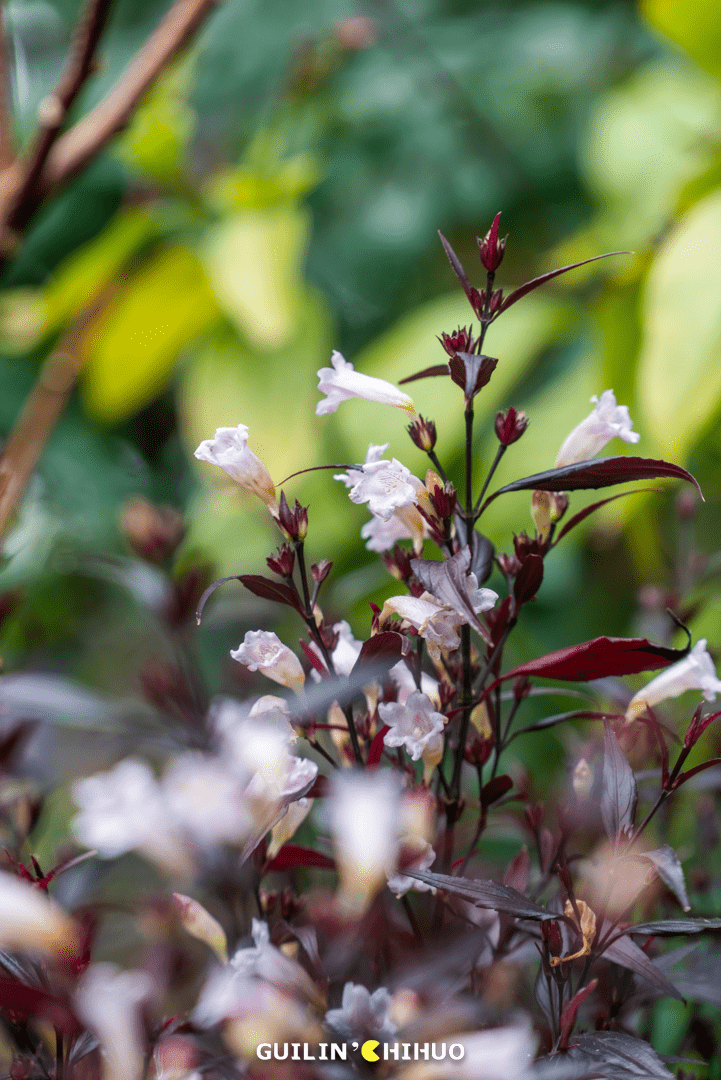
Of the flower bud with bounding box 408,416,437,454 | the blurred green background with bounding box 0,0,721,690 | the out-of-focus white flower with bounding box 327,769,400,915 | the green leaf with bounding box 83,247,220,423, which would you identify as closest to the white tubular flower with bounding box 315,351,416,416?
the flower bud with bounding box 408,416,437,454

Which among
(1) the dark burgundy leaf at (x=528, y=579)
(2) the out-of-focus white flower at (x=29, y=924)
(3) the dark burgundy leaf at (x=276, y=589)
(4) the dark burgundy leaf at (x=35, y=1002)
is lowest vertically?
(4) the dark burgundy leaf at (x=35, y=1002)

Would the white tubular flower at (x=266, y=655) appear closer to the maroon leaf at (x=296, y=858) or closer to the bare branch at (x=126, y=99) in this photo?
the maroon leaf at (x=296, y=858)

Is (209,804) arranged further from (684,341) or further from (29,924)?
(684,341)

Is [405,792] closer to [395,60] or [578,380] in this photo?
[578,380]

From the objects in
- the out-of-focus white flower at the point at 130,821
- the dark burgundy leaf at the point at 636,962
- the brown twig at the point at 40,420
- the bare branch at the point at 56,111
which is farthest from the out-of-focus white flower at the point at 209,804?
the bare branch at the point at 56,111

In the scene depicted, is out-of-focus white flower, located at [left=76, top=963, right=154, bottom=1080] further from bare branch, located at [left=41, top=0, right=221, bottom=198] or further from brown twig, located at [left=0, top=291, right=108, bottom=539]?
bare branch, located at [left=41, top=0, right=221, bottom=198]

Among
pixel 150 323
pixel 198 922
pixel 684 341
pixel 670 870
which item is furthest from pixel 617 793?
pixel 150 323
